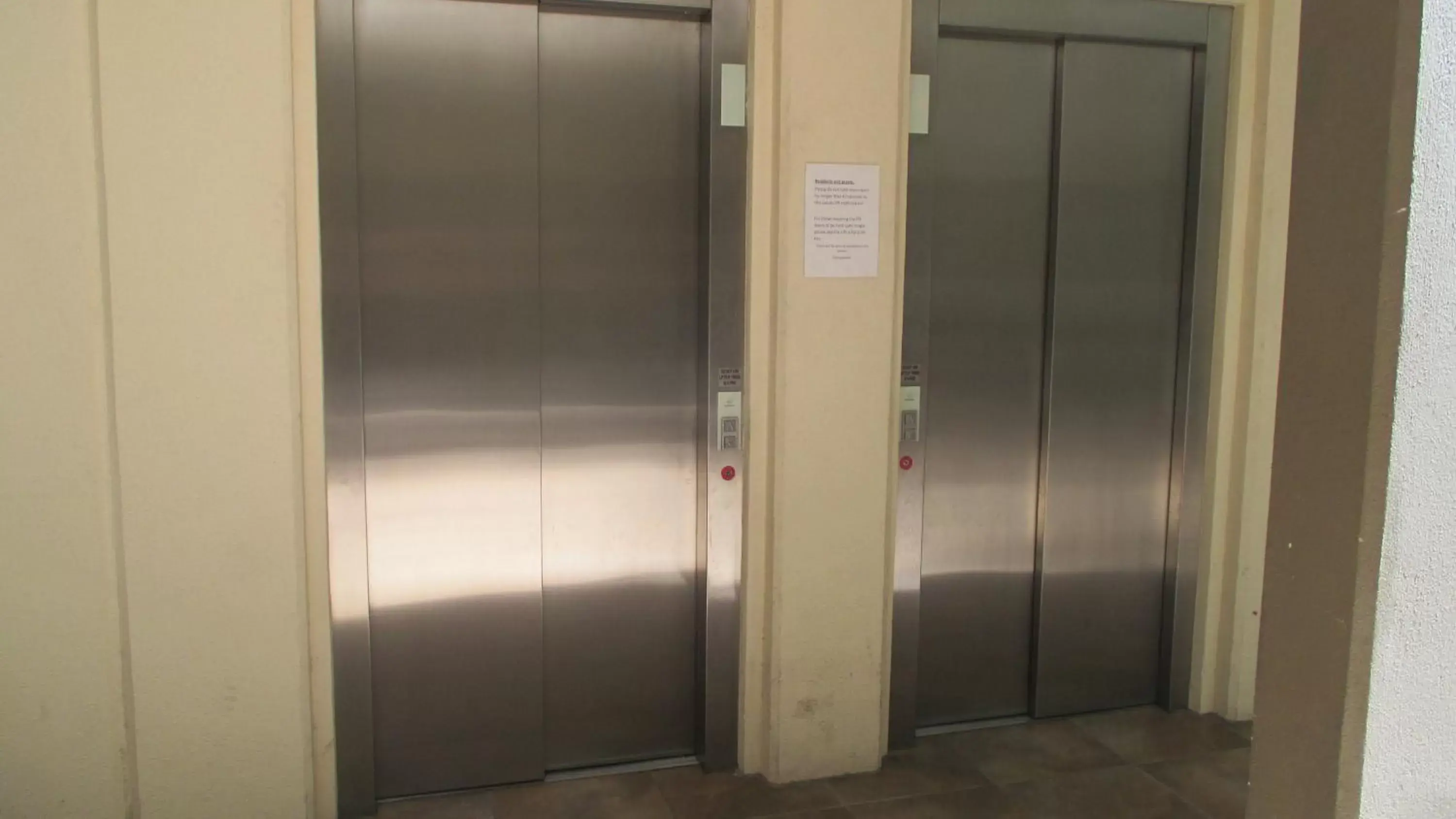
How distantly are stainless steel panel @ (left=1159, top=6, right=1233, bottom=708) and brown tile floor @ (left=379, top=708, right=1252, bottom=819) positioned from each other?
40cm

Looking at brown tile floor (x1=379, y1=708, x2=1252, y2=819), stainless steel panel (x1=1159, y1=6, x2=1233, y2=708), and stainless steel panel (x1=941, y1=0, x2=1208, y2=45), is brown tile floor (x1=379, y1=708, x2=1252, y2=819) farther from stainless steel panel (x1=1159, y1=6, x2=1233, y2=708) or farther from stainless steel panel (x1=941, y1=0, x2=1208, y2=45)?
stainless steel panel (x1=941, y1=0, x2=1208, y2=45)

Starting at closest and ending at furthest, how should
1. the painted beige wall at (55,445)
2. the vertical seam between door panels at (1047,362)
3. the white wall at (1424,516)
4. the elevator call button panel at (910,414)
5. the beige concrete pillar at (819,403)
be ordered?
the white wall at (1424,516) < the painted beige wall at (55,445) < the beige concrete pillar at (819,403) < the elevator call button panel at (910,414) < the vertical seam between door panels at (1047,362)

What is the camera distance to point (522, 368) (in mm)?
3377

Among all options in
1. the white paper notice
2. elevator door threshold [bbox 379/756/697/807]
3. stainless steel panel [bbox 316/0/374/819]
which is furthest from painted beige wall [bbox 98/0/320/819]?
the white paper notice

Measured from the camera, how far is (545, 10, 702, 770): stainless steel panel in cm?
340

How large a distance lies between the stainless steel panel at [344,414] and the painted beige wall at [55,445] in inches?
23.2

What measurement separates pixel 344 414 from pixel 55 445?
30.3 inches

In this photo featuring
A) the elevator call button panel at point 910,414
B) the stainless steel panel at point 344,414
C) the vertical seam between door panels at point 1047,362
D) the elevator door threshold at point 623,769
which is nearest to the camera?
the stainless steel panel at point 344,414

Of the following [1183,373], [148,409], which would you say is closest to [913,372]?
[1183,373]

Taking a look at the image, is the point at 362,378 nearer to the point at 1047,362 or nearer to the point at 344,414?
the point at 344,414

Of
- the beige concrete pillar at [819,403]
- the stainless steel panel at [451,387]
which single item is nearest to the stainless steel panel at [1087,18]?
the beige concrete pillar at [819,403]

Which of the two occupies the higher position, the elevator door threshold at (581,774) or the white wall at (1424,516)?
the white wall at (1424,516)

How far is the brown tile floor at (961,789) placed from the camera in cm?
332

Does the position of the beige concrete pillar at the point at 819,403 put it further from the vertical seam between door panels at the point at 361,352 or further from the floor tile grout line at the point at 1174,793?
the vertical seam between door panels at the point at 361,352
